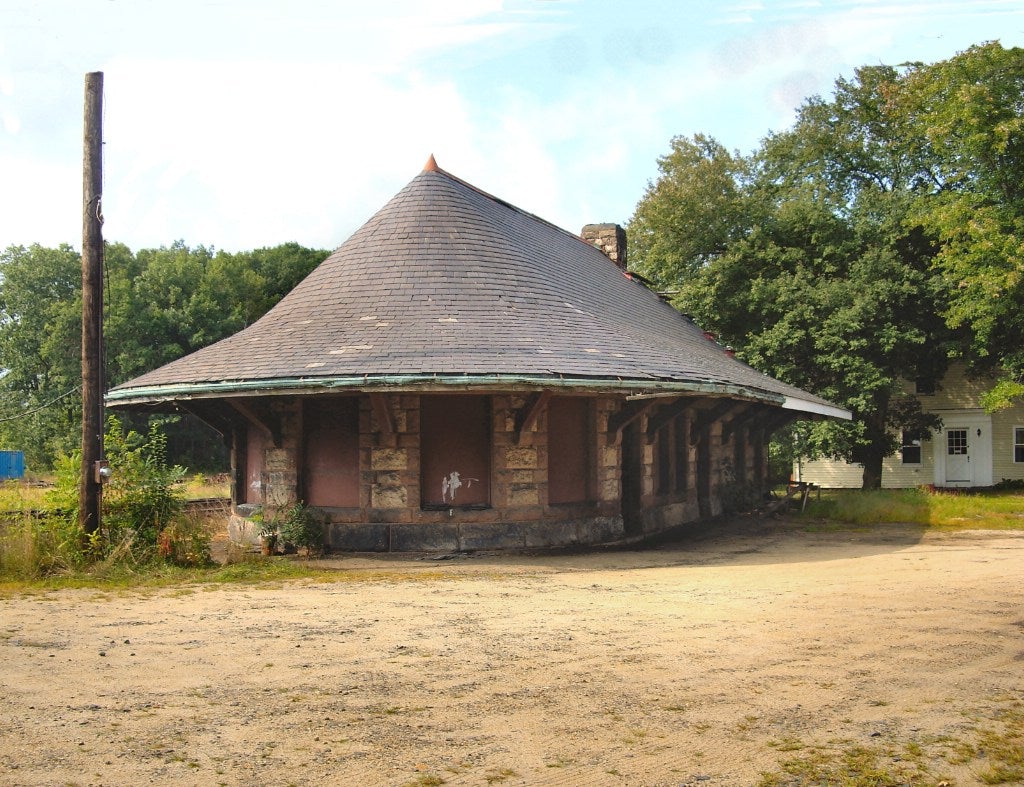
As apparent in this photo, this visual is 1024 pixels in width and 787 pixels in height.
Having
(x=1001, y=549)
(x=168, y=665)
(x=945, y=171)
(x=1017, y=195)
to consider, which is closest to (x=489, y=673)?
(x=168, y=665)

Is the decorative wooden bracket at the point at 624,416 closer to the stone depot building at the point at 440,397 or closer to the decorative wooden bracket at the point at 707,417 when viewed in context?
the stone depot building at the point at 440,397

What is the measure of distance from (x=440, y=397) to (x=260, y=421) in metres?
2.28

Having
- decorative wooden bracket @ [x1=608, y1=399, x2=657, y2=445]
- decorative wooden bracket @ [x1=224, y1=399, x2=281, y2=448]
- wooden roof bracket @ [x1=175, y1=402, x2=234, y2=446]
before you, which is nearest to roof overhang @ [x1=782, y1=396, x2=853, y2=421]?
decorative wooden bracket @ [x1=608, y1=399, x2=657, y2=445]

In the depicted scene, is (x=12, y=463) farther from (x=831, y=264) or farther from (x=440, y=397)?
(x=440, y=397)

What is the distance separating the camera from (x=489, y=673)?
6.02 metres

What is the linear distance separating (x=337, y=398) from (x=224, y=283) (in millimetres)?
32765

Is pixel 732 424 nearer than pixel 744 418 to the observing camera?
Yes

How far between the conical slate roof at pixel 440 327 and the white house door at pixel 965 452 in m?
17.9

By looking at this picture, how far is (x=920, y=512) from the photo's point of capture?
725 inches

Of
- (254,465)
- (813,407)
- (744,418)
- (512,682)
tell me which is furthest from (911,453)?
(512,682)

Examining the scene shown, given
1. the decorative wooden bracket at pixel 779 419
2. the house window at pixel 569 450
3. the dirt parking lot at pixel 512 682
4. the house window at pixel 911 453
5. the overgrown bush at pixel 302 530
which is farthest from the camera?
the house window at pixel 911 453

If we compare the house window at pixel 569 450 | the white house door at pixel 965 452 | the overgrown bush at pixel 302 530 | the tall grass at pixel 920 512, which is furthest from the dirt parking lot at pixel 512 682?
the white house door at pixel 965 452

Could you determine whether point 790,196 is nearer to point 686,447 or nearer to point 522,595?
point 686,447

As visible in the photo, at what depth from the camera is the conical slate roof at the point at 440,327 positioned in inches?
437
